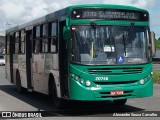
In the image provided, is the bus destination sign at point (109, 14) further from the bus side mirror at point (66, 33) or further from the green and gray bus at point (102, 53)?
the bus side mirror at point (66, 33)

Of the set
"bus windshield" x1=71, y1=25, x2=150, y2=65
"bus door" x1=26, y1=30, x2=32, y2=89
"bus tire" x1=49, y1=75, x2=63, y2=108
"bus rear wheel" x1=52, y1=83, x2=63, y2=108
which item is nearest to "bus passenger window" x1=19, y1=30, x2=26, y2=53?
"bus door" x1=26, y1=30, x2=32, y2=89

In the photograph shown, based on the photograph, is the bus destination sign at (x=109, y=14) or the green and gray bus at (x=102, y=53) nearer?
the green and gray bus at (x=102, y=53)

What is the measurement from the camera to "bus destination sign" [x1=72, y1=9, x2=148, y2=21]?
38.7ft

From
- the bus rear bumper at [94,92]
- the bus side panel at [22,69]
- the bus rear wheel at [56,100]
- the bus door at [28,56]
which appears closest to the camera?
the bus rear bumper at [94,92]

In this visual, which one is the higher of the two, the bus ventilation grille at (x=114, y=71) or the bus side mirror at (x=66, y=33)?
the bus side mirror at (x=66, y=33)

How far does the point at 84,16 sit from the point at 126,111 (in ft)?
9.82

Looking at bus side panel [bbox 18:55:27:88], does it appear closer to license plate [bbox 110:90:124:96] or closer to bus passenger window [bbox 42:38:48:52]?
bus passenger window [bbox 42:38:48:52]

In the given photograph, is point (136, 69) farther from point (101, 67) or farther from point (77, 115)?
point (77, 115)

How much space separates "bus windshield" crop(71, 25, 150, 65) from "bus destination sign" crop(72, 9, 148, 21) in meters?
0.28

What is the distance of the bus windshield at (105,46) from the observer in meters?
11.6

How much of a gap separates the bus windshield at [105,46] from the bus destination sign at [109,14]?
28cm

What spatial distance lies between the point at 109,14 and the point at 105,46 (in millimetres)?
919

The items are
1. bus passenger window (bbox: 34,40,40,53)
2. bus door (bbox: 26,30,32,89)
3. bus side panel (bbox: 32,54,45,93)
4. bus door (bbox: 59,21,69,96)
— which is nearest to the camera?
bus door (bbox: 59,21,69,96)

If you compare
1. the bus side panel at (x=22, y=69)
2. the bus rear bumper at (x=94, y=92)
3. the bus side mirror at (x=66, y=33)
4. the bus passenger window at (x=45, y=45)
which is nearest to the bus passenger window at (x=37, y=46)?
the bus passenger window at (x=45, y=45)
